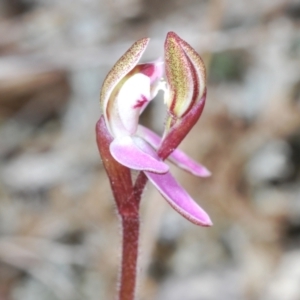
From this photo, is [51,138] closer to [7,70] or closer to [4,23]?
[7,70]

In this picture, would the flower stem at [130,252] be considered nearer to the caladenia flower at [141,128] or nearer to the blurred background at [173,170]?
the caladenia flower at [141,128]

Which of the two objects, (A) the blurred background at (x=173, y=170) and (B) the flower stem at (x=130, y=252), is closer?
(B) the flower stem at (x=130, y=252)

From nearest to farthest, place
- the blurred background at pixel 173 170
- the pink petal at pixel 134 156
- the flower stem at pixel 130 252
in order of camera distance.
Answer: the pink petal at pixel 134 156 < the flower stem at pixel 130 252 < the blurred background at pixel 173 170

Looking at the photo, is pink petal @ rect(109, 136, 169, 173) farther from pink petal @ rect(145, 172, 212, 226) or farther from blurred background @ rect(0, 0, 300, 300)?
blurred background @ rect(0, 0, 300, 300)

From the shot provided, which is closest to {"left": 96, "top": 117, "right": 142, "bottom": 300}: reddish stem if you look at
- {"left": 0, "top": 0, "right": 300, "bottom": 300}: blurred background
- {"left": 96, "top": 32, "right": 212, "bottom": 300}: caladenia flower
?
{"left": 96, "top": 32, "right": 212, "bottom": 300}: caladenia flower

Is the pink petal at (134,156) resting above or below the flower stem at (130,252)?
above

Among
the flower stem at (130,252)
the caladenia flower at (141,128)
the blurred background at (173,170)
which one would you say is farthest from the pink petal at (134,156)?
the blurred background at (173,170)
